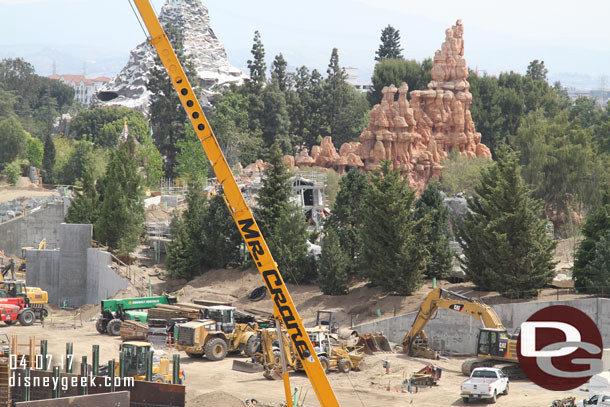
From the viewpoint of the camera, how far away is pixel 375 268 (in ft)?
176

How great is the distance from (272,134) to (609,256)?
8361 centimetres

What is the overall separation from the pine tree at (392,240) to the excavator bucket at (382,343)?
6.63 metres

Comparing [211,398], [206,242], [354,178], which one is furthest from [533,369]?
[206,242]

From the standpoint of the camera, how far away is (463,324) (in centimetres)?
4712

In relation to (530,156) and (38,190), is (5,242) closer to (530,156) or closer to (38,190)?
(38,190)

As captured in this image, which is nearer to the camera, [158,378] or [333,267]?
[158,378]

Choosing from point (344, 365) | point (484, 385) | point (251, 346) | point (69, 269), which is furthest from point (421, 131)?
point (484, 385)

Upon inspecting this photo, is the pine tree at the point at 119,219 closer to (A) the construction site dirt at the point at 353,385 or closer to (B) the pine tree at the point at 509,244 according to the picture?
(A) the construction site dirt at the point at 353,385

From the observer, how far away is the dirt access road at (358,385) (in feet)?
119

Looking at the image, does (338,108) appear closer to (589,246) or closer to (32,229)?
(32,229)

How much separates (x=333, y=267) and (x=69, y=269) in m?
21.8

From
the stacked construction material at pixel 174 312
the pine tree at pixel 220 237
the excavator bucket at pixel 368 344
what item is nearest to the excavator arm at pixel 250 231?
the excavator bucket at pixel 368 344

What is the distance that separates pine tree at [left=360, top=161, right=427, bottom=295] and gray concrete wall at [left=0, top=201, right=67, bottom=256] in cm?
3209

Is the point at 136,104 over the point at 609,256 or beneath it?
over
